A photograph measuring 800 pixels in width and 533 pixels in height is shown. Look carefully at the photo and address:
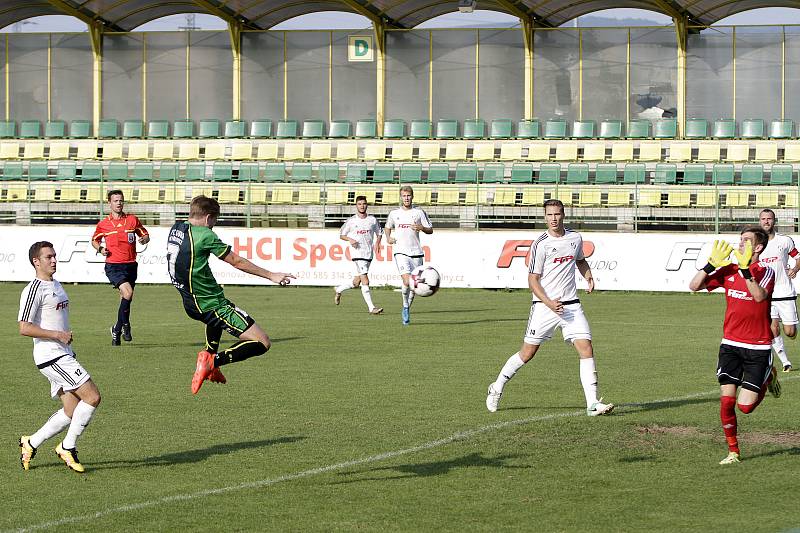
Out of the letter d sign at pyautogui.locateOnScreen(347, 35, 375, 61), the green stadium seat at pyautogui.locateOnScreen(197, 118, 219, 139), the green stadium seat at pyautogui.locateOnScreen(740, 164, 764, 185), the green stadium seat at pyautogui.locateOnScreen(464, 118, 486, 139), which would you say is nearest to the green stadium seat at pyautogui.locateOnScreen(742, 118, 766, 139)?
→ the green stadium seat at pyautogui.locateOnScreen(740, 164, 764, 185)

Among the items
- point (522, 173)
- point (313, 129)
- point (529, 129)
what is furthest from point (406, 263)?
point (313, 129)

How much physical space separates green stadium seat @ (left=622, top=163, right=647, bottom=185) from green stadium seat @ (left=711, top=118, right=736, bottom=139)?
218 inches

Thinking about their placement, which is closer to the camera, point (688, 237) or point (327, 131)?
point (688, 237)

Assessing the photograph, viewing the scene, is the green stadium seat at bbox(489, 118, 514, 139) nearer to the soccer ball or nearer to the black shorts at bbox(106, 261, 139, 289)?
the black shorts at bbox(106, 261, 139, 289)

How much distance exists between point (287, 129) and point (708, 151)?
Answer: 49.6 ft

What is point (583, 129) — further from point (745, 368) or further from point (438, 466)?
point (438, 466)

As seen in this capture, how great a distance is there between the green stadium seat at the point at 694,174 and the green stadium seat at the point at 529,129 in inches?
293

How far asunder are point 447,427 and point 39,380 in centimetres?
550

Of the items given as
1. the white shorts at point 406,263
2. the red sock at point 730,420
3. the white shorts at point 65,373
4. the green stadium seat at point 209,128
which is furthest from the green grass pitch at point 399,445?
the green stadium seat at point 209,128

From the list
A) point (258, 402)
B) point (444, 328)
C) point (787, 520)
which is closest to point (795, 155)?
point (444, 328)

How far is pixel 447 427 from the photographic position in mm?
10891

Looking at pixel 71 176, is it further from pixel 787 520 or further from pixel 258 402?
pixel 787 520

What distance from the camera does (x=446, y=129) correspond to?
43.5m

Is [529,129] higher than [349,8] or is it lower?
lower
